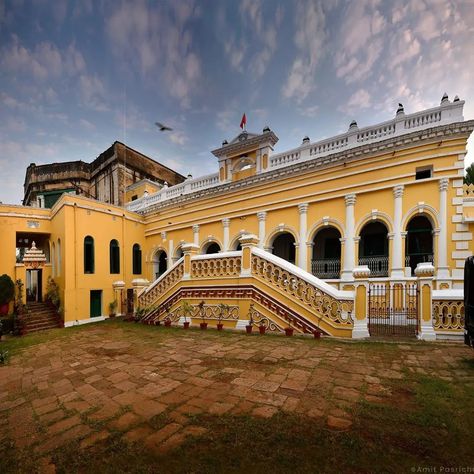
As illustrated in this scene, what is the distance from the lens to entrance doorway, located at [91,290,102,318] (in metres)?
12.6

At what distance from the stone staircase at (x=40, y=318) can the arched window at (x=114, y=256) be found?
3286mm

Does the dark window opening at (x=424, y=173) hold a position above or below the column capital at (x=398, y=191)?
above

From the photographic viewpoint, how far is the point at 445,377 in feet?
11.6

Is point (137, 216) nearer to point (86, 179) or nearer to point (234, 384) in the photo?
point (86, 179)

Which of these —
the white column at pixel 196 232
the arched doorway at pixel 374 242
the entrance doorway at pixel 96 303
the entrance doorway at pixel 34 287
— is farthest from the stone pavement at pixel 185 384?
the entrance doorway at pixel 34 287

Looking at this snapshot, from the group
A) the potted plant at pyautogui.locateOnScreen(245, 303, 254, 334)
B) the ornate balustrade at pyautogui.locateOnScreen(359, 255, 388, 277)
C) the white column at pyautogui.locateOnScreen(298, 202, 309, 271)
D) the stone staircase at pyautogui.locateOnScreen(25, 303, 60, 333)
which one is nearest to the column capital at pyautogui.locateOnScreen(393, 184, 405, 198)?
the ornate balustrade at pyautogui.locateOnScreen(359, 255, 388, 277)

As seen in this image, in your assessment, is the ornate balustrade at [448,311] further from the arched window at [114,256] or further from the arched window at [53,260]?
the arched window at [53,260]

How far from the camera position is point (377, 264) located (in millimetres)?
10906

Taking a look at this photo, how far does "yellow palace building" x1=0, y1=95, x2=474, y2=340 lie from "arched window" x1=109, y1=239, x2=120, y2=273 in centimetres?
6

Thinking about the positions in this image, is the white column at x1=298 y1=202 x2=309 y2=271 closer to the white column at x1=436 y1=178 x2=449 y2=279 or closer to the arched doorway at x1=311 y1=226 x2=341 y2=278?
the arched doorway at x1=311 y1=226 x2=341 y2=278

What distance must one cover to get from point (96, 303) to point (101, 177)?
48.8 feet

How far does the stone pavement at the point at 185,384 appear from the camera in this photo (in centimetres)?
254

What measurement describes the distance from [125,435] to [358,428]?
2.19 meters

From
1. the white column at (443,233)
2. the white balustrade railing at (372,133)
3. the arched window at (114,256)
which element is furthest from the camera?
the arched window at (114,256)
